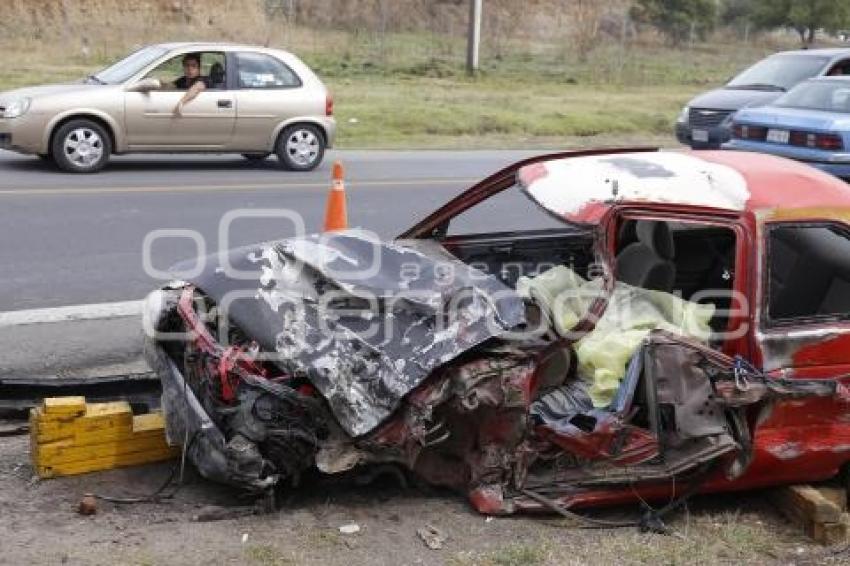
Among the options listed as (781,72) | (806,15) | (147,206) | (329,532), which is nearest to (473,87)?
(781,72)

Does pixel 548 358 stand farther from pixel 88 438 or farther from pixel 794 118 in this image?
pixel 794 118

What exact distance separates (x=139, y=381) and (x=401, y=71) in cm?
2499

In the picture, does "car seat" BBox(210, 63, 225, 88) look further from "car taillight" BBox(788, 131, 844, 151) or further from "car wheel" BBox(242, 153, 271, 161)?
"car taillight" BBox(788, 131, 844, 151)

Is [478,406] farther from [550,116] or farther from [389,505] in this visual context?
[550,116]

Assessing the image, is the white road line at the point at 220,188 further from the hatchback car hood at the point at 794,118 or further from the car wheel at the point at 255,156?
the hatchback car hood at the point at 794,118

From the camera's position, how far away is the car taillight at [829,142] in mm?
13312

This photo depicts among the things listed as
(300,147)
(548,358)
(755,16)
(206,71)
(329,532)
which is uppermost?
(755,16)

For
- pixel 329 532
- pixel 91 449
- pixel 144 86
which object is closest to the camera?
pixel 329 532

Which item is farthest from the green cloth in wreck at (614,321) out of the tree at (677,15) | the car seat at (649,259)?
the tree at (677,15)

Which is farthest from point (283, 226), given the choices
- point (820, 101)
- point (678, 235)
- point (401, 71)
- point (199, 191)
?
point (401, 71)

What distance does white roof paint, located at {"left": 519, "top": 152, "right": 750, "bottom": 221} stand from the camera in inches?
185

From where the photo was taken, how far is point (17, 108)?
41.2 ft

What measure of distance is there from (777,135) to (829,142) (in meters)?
0.81

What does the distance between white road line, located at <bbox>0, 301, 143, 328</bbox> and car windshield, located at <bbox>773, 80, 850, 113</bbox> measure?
1006 cm
